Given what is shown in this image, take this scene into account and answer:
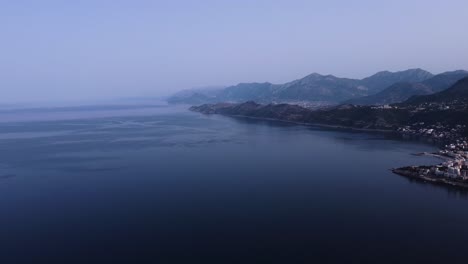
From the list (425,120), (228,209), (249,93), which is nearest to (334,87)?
(249,93)

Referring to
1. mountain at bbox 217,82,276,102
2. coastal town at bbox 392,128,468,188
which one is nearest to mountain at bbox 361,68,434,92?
mountain at bbox 217,82,276,102

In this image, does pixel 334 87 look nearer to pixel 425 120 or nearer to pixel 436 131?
pixel 425 120

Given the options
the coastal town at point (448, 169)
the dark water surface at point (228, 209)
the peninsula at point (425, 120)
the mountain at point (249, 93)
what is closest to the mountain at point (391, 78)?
the mountain at point (249, 93)

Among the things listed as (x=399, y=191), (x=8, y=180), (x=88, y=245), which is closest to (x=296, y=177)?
(x=399, y=191)

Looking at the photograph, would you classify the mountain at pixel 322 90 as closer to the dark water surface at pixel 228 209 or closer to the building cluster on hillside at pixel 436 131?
the building cluster on hillside at pixel 436 131

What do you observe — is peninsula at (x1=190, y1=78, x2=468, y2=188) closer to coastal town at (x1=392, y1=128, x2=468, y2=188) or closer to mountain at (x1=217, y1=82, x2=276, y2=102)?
coastal town at (x1=392, y1=128, x2=468, y2=188)

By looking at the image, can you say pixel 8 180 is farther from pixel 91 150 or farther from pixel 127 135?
pixel 127 135

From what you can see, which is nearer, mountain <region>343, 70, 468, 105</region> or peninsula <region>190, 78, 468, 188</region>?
peninsula <region>190, 78, 468, 188</region>
